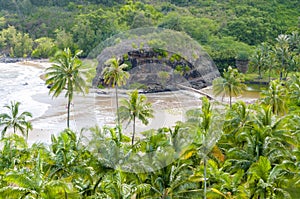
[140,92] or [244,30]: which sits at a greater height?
[244,30]

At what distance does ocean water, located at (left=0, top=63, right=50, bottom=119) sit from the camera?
2255 inches

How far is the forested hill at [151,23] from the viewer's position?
85.0 m

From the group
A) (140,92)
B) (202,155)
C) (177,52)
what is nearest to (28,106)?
(140,92)

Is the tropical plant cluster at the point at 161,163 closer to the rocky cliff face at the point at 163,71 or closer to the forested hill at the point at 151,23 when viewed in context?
the rocky cliff face at the point at 163,71

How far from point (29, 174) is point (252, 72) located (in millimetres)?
61301

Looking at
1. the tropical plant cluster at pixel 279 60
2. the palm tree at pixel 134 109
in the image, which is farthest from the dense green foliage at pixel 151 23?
the palm tree at pixel 134 109

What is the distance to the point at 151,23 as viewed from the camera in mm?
85812

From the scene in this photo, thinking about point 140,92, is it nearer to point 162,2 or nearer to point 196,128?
point 196,128

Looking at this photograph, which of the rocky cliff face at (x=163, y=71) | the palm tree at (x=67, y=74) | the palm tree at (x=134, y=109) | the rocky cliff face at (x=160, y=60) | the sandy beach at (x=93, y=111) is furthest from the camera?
the palm tree at (x=67, y=74)

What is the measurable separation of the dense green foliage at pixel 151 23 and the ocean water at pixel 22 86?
13.7m

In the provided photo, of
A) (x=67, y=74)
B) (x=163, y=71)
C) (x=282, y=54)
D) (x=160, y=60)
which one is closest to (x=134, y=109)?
(x=160, y=60)

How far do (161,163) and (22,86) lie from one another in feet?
181

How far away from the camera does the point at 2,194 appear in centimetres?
1767

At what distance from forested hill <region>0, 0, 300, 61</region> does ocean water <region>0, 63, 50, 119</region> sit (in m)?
13.6
